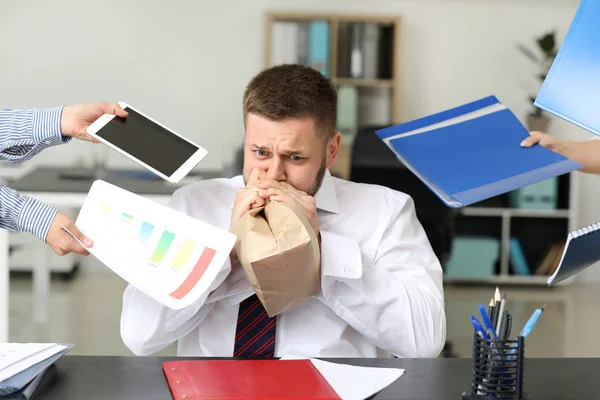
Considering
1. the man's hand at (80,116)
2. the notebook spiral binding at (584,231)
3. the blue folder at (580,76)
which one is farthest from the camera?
the man's hand at (80,116)

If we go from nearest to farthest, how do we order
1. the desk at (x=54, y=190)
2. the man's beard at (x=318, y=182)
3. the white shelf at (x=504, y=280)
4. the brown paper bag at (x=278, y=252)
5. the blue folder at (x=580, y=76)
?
the blue folder at (x=580, y=76)
the brown paper bag at (x=278, y=252)
the man's beard at (x=318, y=182)
the desk at (x=54, y=190)
the white shelf at (x=504, y=280)

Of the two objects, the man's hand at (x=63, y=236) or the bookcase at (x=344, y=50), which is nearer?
the man's hand at (x=63, y=236)

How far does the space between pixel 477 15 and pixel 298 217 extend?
16.1 feet

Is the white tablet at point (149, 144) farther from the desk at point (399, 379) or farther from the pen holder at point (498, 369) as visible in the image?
the pen holder at point (498, 369)

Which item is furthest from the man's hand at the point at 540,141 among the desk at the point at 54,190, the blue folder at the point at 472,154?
the desk at the point at 54,190

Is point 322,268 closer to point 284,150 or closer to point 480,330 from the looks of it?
point 284,150

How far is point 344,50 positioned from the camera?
231 inches

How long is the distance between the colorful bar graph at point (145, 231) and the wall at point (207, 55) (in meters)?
4.37

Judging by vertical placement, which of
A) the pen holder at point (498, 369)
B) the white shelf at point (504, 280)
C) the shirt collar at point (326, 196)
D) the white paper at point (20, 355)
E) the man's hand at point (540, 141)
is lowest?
the white shelf at point (504, 280)

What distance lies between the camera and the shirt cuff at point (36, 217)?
153 cm

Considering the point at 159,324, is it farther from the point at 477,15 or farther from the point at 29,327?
the point at 477,15

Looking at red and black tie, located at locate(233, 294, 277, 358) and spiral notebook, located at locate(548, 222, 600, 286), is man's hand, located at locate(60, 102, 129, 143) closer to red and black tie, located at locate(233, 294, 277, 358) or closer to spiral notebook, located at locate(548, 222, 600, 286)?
red and black tie, located at locate(233, 294, 277, 358)

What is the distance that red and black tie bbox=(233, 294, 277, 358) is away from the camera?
1712 millimetres

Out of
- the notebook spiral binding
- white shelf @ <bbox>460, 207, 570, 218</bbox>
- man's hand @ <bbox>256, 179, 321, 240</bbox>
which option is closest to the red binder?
man's hand @ <bbox>256, 179, 321, 240</bbox>
